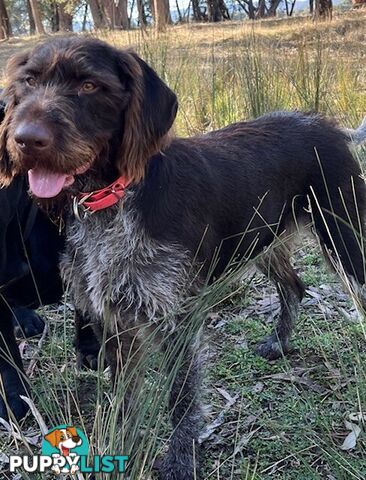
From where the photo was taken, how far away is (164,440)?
3.27m

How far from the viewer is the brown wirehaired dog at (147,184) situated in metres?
2.70

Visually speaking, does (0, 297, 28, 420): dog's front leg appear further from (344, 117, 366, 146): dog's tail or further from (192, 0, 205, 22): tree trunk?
(192, 0, 205, 22): tree trunk

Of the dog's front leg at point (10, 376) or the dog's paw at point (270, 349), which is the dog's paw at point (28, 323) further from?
the dog's paw at point (270, 349)

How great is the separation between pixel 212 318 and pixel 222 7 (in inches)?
1560

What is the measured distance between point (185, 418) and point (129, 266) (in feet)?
2.84

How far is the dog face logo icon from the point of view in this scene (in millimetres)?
2229

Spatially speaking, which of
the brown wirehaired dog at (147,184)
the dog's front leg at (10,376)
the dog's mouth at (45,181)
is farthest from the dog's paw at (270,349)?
the dog's mouth at (45,181)

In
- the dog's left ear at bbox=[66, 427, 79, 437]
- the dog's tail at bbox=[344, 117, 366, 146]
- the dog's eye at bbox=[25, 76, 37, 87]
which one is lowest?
the dog's left ear at bbox=[66, 427, 79, 437]

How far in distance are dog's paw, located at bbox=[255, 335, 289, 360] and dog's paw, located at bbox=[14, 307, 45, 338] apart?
1577 millimetres

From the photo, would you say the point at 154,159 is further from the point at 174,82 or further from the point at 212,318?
the point at 174,82

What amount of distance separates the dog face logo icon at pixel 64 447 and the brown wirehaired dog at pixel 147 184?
0.54 m

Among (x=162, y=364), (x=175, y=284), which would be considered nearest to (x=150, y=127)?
(x=175, y=284)

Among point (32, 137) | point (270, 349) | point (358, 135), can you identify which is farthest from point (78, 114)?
point (358, 135)

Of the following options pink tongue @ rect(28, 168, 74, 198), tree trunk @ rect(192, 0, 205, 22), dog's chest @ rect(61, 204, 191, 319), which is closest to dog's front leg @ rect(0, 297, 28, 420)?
dog's chest @ rect(61, 204, 191, 319)
